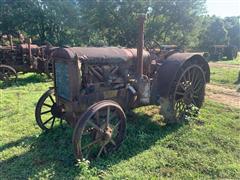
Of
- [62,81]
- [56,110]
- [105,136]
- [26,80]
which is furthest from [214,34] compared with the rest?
[105,136]

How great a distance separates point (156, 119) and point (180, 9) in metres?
17.2

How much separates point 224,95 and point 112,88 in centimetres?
505

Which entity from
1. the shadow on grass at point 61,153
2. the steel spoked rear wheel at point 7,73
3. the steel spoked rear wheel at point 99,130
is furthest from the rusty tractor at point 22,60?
the steel spoked rear wheel at point 99,130

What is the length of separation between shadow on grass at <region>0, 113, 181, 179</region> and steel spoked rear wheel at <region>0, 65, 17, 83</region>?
5.32 metres

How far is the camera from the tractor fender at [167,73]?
203 inches

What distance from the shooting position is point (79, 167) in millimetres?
3738

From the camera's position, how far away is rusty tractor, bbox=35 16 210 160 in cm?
409

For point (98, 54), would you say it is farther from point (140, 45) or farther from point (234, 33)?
point (234, 33)

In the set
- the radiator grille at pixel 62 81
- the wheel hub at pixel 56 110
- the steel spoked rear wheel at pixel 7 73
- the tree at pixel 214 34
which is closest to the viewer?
the radiator grille at pixel 62 81

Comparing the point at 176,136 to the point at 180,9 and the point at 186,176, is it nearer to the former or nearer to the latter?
the point at 186,176

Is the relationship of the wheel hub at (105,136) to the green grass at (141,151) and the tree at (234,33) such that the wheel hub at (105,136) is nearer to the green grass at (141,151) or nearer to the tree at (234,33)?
the green grass at (141,151)

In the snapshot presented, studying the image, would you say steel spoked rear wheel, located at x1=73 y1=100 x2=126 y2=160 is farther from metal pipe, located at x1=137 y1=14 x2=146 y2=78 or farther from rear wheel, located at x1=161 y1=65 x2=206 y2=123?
rear wheel, located at x1=161 y1=65 x2=206 y2=123

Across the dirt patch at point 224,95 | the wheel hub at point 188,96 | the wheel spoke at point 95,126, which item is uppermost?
the wheel hub at point 188,96

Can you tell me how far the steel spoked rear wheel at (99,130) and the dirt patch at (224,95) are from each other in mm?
4109
